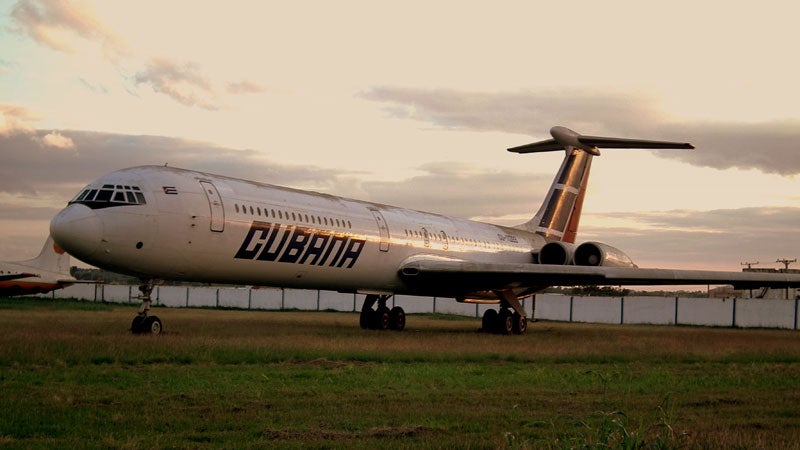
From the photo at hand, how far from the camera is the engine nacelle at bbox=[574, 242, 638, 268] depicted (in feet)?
101

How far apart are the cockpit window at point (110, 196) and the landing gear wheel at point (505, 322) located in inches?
513

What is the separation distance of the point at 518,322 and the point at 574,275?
2.91 metres

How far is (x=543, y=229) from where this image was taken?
37.4m

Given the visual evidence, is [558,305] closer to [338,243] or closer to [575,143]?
[575,143]

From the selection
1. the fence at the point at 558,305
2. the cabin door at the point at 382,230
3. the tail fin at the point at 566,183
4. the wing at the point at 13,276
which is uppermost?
the tail fin at the point at 566,183

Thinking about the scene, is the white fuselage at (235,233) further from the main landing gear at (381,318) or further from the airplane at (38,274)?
the airplane at (38,274)

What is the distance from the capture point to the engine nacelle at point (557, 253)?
32156 mm

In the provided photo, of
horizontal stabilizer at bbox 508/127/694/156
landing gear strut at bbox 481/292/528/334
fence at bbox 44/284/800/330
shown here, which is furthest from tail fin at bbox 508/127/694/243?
fence at bbox 44/284/800/330

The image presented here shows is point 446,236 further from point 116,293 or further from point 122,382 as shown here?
point 116,293

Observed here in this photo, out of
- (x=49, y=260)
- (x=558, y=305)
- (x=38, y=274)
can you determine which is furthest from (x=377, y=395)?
(x=558, y=305)

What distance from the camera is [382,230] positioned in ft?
89.1

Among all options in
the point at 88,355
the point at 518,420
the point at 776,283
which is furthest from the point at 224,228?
the point at 776,283

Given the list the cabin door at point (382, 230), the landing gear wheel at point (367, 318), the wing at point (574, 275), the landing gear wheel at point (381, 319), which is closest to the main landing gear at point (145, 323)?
the cabin door at point (382, 230)

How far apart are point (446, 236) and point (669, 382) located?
56.7ft
